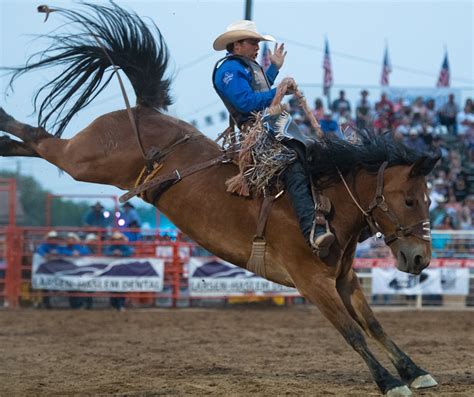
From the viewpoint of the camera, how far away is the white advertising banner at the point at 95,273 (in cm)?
1270

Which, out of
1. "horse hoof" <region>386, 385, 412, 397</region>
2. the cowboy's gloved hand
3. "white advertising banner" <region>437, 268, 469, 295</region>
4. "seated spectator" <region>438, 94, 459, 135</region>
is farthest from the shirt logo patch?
"seated spectator" <region>438, 94, 459, 135</region>

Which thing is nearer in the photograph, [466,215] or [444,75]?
[466,215]


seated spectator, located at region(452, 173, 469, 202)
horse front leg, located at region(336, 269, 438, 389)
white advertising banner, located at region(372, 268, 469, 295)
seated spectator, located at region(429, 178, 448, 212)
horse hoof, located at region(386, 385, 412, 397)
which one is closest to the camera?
horse hoof, located at region(386, 385, 412, 397)

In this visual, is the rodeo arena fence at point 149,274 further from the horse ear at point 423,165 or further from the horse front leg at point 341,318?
the horse ear at point 423,165

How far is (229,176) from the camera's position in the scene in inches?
232

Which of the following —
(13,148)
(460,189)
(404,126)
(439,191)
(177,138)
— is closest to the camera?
(177,138)

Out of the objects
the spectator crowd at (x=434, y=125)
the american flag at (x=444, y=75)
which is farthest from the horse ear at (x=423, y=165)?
the american flag at (x=444, y=75)

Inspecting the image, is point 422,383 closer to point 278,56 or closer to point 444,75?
point 278,56

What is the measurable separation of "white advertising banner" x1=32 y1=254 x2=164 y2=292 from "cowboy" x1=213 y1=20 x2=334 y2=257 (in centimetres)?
700

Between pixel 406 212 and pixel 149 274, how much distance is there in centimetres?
793

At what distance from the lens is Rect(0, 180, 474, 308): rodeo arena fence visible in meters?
12.7

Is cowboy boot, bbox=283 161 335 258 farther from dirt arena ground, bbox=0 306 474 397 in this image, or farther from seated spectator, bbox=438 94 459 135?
seated spectator, bbox=438 94 459 135

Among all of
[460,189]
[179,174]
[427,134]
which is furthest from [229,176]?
[427,134]

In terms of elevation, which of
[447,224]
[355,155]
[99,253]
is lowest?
[99,253]
